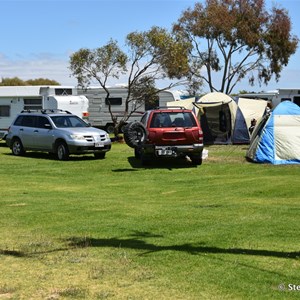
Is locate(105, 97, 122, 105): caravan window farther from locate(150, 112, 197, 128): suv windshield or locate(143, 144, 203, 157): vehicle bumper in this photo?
locate(143, 144, 203, 157): vehicle bumper

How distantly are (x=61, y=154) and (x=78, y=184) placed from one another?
19.0 ft

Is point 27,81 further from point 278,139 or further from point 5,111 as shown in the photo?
point 278,139

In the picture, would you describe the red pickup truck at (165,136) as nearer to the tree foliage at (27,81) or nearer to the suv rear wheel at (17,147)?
the suv rear wheel at (17,147)

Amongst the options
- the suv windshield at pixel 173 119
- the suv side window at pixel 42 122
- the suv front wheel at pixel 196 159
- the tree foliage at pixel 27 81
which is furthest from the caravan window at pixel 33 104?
the tree foliage at pixel 27 81

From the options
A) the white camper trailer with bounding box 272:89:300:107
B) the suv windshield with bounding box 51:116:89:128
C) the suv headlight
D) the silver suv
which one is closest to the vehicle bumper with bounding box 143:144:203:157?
the silver suv

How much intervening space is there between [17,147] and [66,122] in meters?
2.48

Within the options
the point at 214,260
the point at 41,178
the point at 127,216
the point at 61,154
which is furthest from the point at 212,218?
the point at 61,154

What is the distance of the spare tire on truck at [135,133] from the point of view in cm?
1590

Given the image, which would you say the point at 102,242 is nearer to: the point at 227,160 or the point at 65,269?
the point at 65,269

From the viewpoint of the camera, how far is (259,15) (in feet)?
126

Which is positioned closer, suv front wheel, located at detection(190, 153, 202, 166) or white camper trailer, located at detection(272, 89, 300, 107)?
suv front wheel, located at detection(190, 153, 202, 166)

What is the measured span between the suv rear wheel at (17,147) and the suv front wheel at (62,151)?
235 cm

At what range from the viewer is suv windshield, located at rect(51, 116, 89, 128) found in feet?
66.7

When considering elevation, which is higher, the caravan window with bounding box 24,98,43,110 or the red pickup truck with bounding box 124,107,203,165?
the caravan window with bounding box 24,98,43,110
